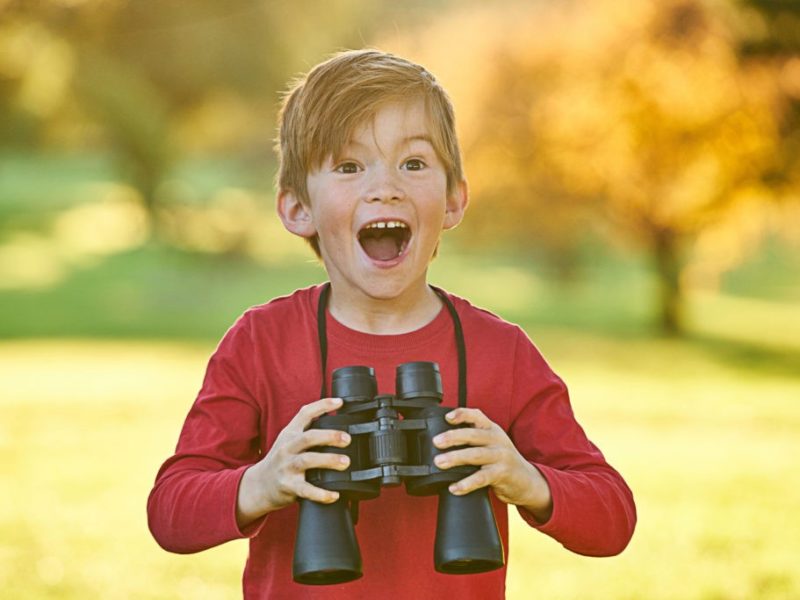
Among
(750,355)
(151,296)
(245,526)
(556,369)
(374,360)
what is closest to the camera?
(245,526)

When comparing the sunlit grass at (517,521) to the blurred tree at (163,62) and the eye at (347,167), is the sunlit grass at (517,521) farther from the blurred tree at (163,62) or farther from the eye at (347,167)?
the blurred tree at (163,62)

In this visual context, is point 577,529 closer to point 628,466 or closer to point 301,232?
point 301,232

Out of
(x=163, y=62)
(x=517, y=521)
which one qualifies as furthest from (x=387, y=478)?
(x=163, y=62)

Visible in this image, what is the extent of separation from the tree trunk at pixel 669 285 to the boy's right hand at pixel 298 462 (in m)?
21.5

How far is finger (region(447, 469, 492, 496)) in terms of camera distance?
211 centimetres

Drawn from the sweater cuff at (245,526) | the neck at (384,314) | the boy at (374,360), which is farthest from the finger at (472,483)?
the neck at (384,314)

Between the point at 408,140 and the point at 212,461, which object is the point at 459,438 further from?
the point at 408,140

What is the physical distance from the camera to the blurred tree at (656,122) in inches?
813

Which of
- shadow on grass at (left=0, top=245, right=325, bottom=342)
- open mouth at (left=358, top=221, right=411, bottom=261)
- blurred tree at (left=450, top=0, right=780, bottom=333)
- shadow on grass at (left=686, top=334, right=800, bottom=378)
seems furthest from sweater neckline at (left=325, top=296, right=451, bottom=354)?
shadow on grass at (left=0, top=245, right=325, bottom=342)

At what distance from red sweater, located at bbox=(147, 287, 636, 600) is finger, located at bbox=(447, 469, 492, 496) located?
0.61 feet

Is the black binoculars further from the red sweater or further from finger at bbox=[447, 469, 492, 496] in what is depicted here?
the red sweater

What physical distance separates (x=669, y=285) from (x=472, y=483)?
23771mm

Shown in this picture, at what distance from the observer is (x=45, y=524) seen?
25.6 ft

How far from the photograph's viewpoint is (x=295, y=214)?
267cm
